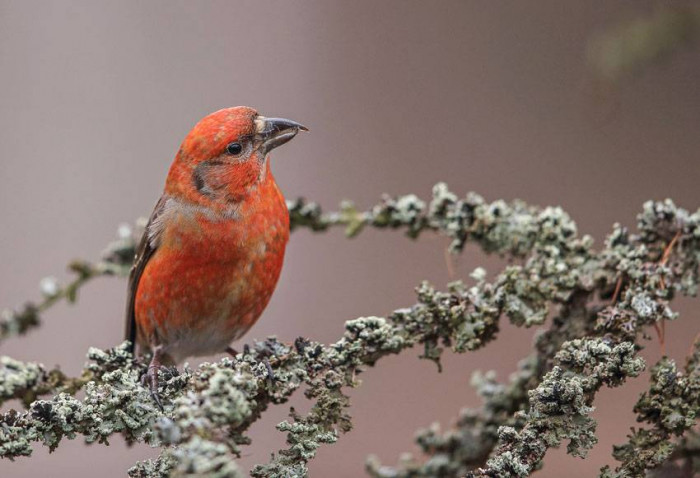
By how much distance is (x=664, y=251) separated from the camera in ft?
7.81

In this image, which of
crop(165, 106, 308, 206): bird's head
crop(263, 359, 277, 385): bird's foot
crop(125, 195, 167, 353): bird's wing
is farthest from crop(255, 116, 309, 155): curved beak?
crop(263, 359, 277, 385): bird's foot

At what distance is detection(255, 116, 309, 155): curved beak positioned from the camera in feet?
9.92

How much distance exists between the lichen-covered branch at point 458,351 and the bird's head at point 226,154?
0.49 m

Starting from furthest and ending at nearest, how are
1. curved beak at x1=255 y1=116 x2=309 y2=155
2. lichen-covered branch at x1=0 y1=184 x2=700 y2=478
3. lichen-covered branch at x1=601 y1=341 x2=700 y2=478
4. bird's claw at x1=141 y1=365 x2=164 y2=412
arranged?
curved beak at x1=255 y1=116 x2=309 y2=155
bird's claw at x1=141 y1=365 x2=164 y2=412
lichen-covered branch at x1=601 y1=341 x2=700 y2=478
lichen-covered branch at x1=0 y1=184 x2=700 y2=478

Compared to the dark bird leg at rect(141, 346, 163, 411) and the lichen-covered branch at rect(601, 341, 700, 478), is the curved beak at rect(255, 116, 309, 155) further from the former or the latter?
the lichen-covered branch at rect(601, 341, 700, 478)

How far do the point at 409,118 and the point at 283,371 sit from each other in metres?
5.01

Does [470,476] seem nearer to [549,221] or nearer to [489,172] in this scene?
[549,221]

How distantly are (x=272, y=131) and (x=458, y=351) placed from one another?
1210mm

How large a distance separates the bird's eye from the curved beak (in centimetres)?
8

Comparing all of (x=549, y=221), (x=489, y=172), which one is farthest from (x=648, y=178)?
(x=549, y=221)

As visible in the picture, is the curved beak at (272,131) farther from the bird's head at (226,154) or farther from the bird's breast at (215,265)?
the bird's breast at (215,265)

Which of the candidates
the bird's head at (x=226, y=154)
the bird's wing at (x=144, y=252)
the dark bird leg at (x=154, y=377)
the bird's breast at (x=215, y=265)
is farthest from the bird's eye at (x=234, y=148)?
the dark bird leg at (x=154, y=377)

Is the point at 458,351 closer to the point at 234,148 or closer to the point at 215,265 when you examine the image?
the point at 215,265

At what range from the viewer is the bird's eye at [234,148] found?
9.78 feet
